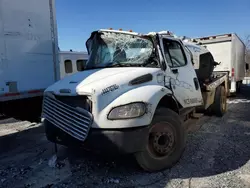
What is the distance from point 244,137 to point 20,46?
5308mm

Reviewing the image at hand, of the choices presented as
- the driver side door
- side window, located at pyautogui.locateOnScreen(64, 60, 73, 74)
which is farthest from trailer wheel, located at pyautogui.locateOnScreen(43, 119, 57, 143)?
side window, located at pyautogui.locateOnScreen(64, 60, 73, 74)

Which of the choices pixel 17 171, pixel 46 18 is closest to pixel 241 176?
pixel 17 171

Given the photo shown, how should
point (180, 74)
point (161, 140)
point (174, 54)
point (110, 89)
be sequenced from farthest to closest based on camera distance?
1. point (174, 54)
2. point (180, 74)
3. point (161, 140)
4. point (110, 89)

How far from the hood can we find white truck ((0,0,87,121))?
1.44 m

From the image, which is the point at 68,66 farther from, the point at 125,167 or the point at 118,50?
the point at 125,167

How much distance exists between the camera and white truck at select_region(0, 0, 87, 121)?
5.06m

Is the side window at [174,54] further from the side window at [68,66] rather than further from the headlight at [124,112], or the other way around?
the side window at [68,66]

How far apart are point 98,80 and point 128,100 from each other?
602mm

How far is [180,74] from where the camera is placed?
493 cm

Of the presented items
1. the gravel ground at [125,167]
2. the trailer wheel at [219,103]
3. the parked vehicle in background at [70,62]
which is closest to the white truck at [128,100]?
the gravel ground at [125,167]

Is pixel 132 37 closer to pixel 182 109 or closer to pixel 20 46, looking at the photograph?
pixel 182 109

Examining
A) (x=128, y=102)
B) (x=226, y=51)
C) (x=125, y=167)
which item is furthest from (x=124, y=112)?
(x=226, y=51)

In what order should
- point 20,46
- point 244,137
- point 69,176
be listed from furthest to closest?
point 244,137, point 20,46, point 69,176

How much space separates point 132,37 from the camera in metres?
4.65
